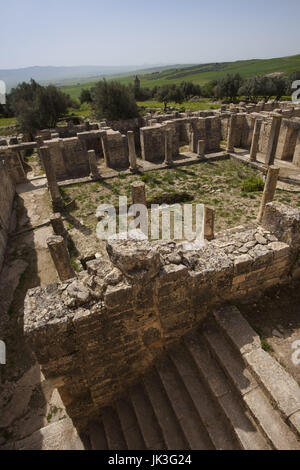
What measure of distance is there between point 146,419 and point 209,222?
6301mm

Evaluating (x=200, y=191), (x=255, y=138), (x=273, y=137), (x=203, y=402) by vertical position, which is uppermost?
(x=273, y=137)

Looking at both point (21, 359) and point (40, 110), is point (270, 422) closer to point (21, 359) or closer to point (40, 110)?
point (21, 359)

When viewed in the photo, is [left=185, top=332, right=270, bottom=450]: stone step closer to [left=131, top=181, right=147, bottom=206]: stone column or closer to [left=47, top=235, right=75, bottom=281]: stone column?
[left=47, top=235, right=75, bottom=281]: stone column

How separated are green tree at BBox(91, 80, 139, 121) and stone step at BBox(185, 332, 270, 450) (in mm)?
28715

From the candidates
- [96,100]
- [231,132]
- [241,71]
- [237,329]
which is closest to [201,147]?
[231,132]

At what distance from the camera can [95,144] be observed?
21781 millimetres

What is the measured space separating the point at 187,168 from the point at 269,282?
500 inches

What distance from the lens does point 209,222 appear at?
29.9 ft

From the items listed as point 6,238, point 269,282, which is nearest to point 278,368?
point 269,282

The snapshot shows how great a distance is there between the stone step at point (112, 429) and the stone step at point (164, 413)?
2.89ft

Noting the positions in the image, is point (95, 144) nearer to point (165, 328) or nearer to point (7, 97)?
point (165, 328)

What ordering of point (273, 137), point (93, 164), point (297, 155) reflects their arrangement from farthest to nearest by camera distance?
point (297, 155), point (93, 164), point (273, 137)

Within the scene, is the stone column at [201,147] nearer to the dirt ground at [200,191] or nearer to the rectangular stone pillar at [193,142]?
the dirt ground at [200,191]

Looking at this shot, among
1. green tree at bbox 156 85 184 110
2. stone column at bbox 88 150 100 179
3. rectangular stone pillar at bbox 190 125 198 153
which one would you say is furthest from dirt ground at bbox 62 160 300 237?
green tree at bbox 156 85 184 110
